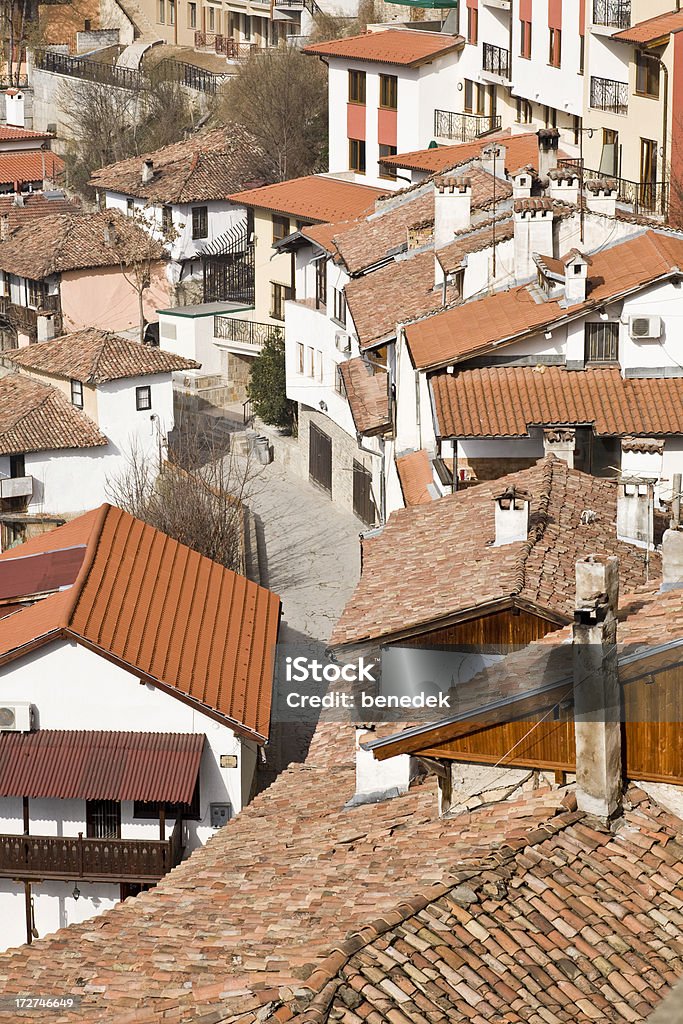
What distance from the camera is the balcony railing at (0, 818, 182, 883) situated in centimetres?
1947

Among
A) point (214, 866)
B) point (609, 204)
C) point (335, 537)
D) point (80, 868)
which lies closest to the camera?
point (214, 866)

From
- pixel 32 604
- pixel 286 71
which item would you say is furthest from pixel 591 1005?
pixel 286 71

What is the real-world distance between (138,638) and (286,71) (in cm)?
4216

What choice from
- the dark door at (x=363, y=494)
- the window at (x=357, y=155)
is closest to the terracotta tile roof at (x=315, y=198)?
the window at (x=357, y=155)

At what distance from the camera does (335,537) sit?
34.8m

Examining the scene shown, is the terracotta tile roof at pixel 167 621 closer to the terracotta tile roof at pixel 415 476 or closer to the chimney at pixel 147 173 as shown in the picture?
the terracotta tile roof at pixel 415 476

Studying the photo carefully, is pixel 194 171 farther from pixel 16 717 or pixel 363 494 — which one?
pixel 16 717

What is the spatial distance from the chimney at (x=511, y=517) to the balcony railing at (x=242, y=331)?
28.9 metres

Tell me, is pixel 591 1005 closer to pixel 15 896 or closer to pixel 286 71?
pixel 15 896

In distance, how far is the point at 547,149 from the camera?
31.8 metres

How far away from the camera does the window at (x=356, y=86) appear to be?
163ft

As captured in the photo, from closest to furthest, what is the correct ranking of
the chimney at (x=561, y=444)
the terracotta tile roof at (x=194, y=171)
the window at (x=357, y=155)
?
the chimney at (x=561, y=444) < the window at (x=357, y=155) < the terracotta tile roof at (x=194, y=171)

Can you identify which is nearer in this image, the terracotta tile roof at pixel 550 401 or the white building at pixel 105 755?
the white building at pixel 105 755

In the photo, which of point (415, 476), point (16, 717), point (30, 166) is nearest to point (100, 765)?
point (16, 717)
